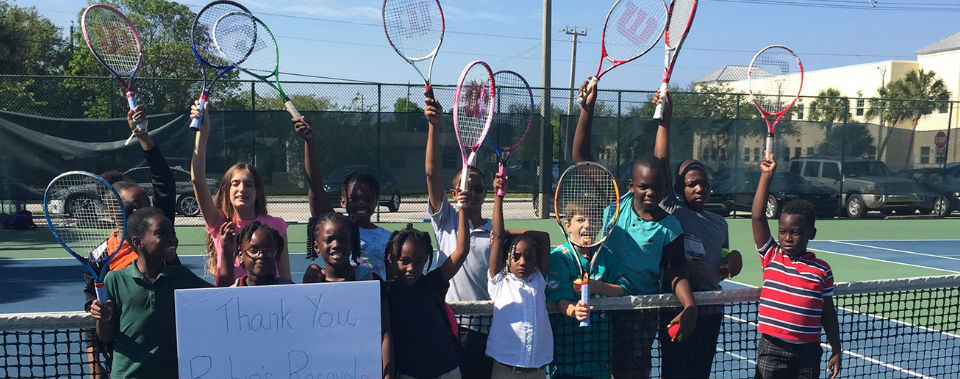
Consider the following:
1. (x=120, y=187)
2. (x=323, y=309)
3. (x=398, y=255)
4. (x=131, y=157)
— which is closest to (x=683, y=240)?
(x=398, y=255)

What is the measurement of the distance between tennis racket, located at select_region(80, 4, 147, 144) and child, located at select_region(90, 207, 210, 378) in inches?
55.0

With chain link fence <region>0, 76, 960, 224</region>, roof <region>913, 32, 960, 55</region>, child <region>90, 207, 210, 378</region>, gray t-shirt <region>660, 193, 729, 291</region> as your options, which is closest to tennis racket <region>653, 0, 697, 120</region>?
gray t-shirt <region>660, 193, 729, 291</region>

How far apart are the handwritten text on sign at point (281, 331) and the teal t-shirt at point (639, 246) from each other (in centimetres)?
104

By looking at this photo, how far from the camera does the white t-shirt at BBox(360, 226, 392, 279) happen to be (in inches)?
117

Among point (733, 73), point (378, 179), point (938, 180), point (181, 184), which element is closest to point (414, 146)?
point (378, 179)

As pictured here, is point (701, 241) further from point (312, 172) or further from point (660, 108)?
point (312, 172)

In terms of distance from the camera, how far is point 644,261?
2.89m

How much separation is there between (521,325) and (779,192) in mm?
12810

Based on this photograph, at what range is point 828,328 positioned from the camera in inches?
116

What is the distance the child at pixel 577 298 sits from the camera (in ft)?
9.26

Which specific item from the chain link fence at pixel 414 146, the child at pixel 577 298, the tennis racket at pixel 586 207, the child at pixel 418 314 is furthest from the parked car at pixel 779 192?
the child at pixel 418 314

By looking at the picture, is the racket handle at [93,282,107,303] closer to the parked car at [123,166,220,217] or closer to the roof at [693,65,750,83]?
the roof at [693,65,750,83]

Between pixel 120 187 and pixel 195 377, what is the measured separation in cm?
110

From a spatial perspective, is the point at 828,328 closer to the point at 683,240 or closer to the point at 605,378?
the point at 683,240
